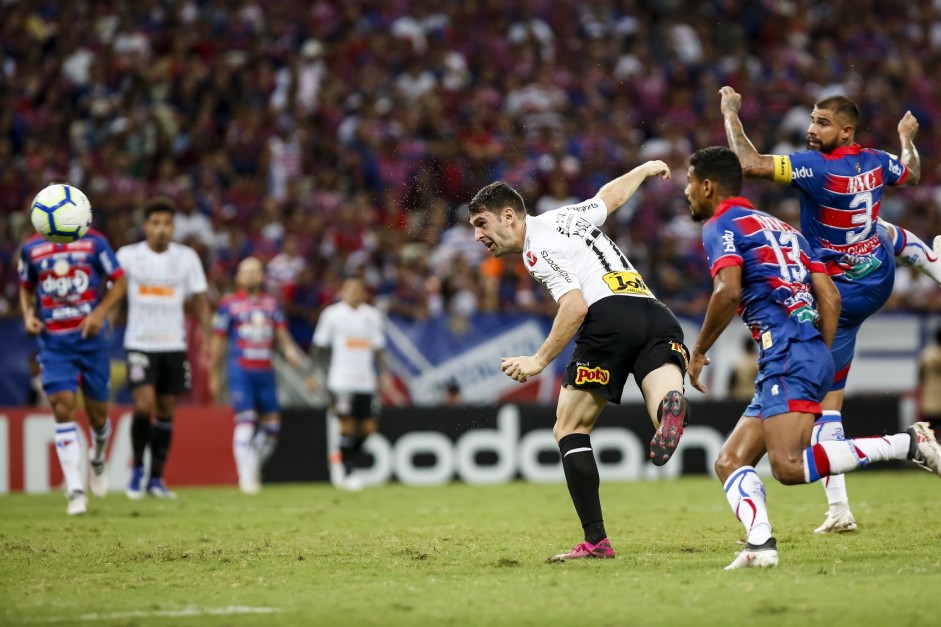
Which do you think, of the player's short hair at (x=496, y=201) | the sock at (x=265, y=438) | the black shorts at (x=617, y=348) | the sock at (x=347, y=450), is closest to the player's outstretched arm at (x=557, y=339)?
the black shorts at (x=617, y=348)

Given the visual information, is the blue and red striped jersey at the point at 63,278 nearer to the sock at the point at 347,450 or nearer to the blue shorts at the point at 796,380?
the sock at the point at 347,450

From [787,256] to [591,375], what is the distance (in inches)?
56.2

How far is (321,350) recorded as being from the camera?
58.5 feet

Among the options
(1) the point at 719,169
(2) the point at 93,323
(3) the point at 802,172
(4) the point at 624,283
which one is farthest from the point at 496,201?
(2) the point at 93,323

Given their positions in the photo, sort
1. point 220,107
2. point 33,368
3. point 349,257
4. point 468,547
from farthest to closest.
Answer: point 220,107 < point 349,257 < point 33,368 < point 468,547

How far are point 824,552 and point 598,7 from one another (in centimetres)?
1888

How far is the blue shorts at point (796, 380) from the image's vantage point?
287 inches

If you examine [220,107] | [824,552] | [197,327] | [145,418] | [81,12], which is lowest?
[824,552]

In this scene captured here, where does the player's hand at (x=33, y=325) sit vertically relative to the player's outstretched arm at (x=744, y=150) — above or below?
below

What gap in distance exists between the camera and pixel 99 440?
12891 millimetres

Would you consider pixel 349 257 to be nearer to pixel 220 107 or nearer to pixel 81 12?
pixel 220 107

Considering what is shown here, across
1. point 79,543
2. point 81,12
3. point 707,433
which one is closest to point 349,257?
point 707,433

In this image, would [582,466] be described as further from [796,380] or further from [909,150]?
[909,150]

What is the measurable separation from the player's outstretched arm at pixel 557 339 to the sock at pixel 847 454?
1552 mm
